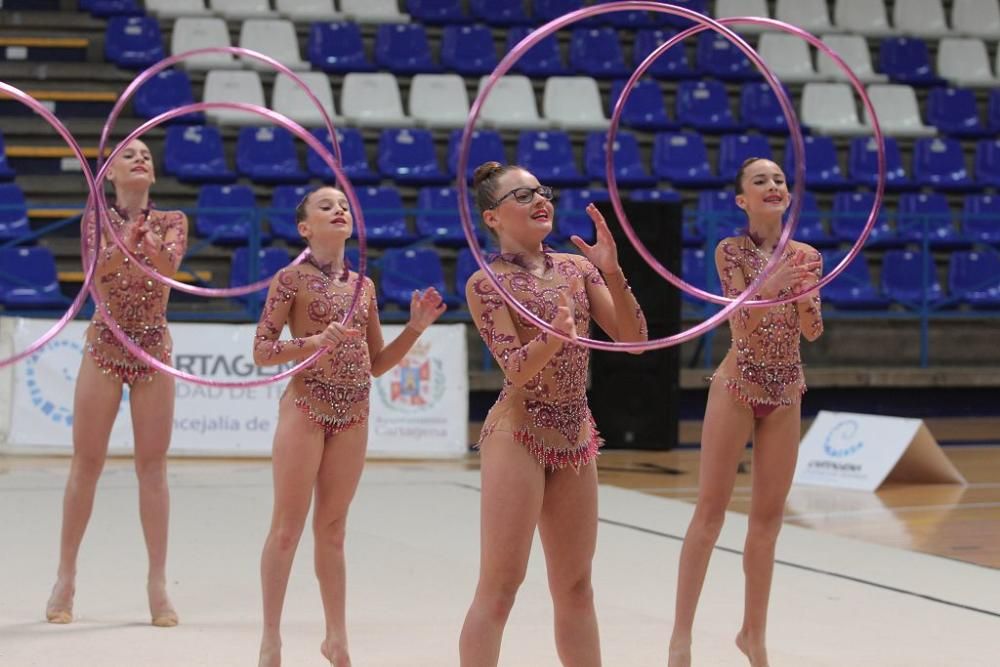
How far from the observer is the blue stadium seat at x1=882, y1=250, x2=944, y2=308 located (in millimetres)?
12961

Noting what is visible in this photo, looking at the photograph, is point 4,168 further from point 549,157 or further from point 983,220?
point 983,220

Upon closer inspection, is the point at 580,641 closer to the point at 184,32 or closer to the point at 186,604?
the point at 186,604

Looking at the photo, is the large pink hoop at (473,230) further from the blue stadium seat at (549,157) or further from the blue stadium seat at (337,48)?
the blue stadium seat at (337,48)

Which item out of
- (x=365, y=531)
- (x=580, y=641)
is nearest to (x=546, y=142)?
(x=365, y=531)

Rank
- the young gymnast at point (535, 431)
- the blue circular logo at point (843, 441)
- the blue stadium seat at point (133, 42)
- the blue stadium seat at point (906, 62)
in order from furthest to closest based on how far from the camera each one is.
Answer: the blue stadium seat at point (906, 62), the blue stadium seat at point (133, 42), the blue circular logo at point (843, 441), the young gymnast at point (535, 431)

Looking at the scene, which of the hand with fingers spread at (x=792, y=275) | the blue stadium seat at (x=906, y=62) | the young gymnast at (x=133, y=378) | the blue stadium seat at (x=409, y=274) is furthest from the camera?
the blue stadium seat at (x=906, y=62)

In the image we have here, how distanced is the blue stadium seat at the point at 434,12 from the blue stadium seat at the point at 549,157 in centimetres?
185

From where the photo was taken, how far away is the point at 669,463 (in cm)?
1010

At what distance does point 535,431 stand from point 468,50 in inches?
406

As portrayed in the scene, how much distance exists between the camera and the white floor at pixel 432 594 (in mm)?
5090

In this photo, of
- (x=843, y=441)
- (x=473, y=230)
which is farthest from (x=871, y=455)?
(x=473, y=230)

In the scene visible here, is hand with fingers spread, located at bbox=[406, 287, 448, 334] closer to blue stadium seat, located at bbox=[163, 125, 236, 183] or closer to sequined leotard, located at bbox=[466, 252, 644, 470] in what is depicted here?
sequined leotard, located at bbox=[466, 252, 644, 470]

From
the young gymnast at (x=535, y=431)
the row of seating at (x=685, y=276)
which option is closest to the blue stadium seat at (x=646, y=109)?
the row of seating at (x=685, y=276)

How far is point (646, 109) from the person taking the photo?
13.8 meters
